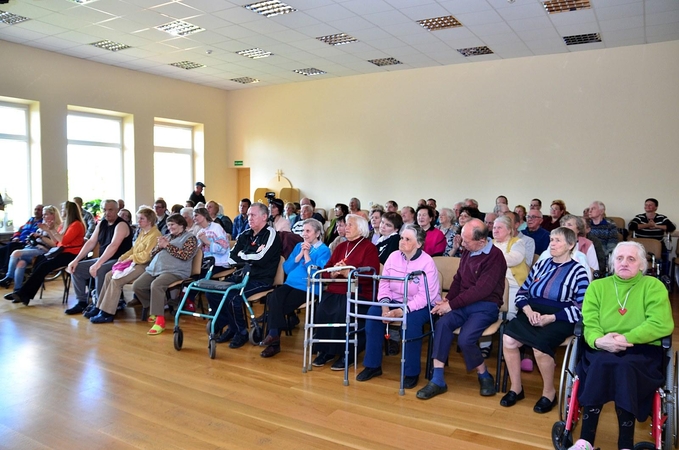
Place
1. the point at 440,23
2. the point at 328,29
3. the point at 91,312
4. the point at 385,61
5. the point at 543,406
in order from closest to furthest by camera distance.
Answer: the point at 543,406 < the point at 91,312 < the point at 440,23 < the point at 328,29 < the point at 385,61

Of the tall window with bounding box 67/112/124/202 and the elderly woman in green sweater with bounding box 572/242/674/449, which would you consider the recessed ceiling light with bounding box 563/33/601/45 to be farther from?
the tall window with bounding box 67/112/124/202

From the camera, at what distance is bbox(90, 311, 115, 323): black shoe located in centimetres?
567

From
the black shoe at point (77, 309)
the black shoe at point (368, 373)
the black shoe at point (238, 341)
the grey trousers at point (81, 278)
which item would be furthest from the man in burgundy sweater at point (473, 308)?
the grey trousers at point (81, 278)

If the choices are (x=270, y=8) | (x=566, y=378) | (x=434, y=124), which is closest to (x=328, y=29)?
(x=270, y=8)

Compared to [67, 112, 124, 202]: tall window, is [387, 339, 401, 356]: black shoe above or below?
below

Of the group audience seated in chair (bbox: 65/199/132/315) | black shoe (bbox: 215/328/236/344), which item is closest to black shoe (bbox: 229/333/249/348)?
black shoe (bbox: 215/328/236/344)

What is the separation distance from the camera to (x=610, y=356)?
9.15 feet

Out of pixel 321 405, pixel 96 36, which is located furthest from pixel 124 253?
pixel 96 36

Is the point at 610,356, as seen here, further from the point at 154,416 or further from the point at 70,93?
the point at 70,93

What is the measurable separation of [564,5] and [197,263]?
5818 mm

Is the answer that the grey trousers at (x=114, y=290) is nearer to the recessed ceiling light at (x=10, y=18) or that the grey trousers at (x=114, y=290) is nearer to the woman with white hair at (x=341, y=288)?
the woman with white hair at (x=341, y=288)

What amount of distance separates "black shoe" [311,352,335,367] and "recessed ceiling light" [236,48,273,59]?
22.6 feet

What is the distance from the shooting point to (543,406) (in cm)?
338

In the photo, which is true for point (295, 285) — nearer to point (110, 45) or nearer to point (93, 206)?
point (110, 45)
